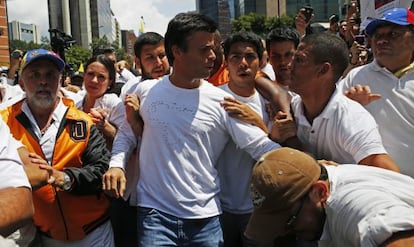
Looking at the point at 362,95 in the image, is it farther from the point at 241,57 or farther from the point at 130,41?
the point at 130,41

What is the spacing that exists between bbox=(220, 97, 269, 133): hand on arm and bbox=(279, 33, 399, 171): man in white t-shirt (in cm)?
23

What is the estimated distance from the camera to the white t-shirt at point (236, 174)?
124 inches

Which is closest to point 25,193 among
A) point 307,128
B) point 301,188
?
point 301,188

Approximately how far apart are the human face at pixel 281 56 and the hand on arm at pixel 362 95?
849 mm

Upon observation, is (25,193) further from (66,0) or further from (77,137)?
(66,0)

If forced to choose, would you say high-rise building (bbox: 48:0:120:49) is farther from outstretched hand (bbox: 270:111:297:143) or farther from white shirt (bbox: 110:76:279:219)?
outstretched hand (bbox: 270:111:297:143)

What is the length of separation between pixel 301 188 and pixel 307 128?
964mm

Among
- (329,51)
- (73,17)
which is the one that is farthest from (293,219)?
(73,17)

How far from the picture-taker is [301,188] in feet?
6.19

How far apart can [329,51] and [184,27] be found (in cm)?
91

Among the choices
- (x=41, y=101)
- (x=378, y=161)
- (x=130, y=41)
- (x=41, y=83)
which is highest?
(x=130, y=41)

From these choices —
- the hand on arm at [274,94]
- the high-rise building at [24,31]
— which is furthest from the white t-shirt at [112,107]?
the high-rise building at [24,31]

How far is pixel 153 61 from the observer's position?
4105 millimetres

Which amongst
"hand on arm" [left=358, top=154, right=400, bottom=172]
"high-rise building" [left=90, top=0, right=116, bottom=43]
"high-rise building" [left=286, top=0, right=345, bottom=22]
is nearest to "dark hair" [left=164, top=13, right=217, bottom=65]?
"hand on arm" [left=358, top=154, right=400, bottom=172]
